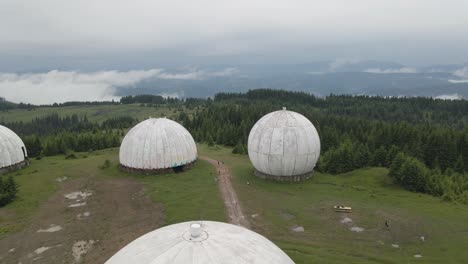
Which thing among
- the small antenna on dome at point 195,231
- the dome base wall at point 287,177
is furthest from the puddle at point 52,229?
the dome base wall at point 287,177

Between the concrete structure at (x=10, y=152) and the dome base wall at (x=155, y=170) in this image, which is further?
the concrete structure at (x=10, y=152)

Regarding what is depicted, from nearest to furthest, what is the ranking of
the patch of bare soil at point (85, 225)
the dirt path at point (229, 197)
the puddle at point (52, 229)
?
the patch of bare soil at point (85, 225)
the puddle at point (52, 229)
the dirt path at point (229, 197)

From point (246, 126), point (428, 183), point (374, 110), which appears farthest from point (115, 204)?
point (374, 110)

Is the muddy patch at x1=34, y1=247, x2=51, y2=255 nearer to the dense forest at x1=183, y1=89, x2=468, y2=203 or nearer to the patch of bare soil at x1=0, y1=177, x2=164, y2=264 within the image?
the patch of bare soil at x1=0, y1=177, x2=164, y2=264

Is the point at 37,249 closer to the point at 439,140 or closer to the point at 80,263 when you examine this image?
the point at 80,263

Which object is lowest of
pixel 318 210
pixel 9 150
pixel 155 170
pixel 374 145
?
pixel 318 210

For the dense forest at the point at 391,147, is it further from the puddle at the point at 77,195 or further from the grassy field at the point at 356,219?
the puddle at the point at 77,195

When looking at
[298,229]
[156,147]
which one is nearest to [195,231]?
[298,229]

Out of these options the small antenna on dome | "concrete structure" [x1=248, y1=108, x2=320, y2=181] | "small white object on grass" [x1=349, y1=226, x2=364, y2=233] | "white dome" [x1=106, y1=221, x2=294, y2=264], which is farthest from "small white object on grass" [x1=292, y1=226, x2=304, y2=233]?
the small antenna on dome

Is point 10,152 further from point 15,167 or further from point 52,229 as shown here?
point 52,229
